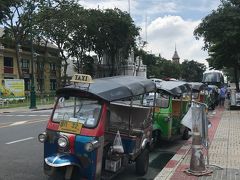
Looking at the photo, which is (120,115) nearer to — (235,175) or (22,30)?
(235,175)

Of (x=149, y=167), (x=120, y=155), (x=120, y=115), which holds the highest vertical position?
(x=120, y=115)

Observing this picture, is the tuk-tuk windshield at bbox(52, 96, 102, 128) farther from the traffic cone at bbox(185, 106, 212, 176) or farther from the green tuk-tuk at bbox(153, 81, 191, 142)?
the green tuk-tuk at bbox(153, 81, 191, 142)

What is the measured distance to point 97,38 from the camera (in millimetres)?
62438

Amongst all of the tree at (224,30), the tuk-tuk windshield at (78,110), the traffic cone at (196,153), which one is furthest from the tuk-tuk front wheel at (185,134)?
the tree at (224,30)

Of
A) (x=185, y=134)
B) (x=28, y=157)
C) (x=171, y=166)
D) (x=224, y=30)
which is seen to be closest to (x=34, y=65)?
(x=224, y=30)

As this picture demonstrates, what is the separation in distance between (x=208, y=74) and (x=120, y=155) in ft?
170

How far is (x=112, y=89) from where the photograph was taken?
27.1ft

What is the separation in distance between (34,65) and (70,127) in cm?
6337

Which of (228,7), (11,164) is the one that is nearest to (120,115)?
(11,164)

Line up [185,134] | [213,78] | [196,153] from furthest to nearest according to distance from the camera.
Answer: [213,78]
[185,134]
[196,153]

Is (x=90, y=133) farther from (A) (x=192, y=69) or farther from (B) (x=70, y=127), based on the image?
(A) (x=192, y=69)

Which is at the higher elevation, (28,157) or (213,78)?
(213,78)

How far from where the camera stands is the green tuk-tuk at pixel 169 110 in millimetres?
13039

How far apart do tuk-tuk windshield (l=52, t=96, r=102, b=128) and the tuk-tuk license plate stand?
0.08 meters
